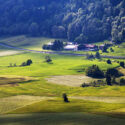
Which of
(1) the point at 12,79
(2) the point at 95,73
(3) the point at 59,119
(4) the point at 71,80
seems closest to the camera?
(3) the point at 59,119

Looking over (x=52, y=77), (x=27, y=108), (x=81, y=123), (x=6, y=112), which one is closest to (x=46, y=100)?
(x=27, y=108)

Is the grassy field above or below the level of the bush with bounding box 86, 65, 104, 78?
below

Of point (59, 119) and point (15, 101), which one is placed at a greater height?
point (15, 101)

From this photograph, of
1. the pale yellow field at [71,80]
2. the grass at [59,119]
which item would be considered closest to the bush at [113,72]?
the pale yellow field at [71,80]

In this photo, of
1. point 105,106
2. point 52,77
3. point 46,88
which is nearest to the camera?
point 105,106

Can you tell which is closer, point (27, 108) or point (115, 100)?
point (27, 108)

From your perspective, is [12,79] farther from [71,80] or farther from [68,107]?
[68,107]

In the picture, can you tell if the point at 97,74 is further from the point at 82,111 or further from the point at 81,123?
the point at 81,123

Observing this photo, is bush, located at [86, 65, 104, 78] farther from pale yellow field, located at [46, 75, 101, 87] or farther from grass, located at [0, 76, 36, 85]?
grass, located at [0, 76, 36, 85]

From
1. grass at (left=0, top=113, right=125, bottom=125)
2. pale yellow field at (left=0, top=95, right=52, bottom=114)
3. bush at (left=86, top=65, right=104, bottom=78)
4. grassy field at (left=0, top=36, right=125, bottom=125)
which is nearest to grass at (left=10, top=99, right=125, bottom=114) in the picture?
grassy field at (left=0, top=36, right=125, bottom=125)

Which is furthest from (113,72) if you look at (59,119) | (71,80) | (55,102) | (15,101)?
(59,119)

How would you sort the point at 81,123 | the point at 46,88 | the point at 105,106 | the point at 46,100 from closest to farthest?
1. the point at 81,123
2. the point at 105,106
3. the point at 46,100
4. the point at 46,88
